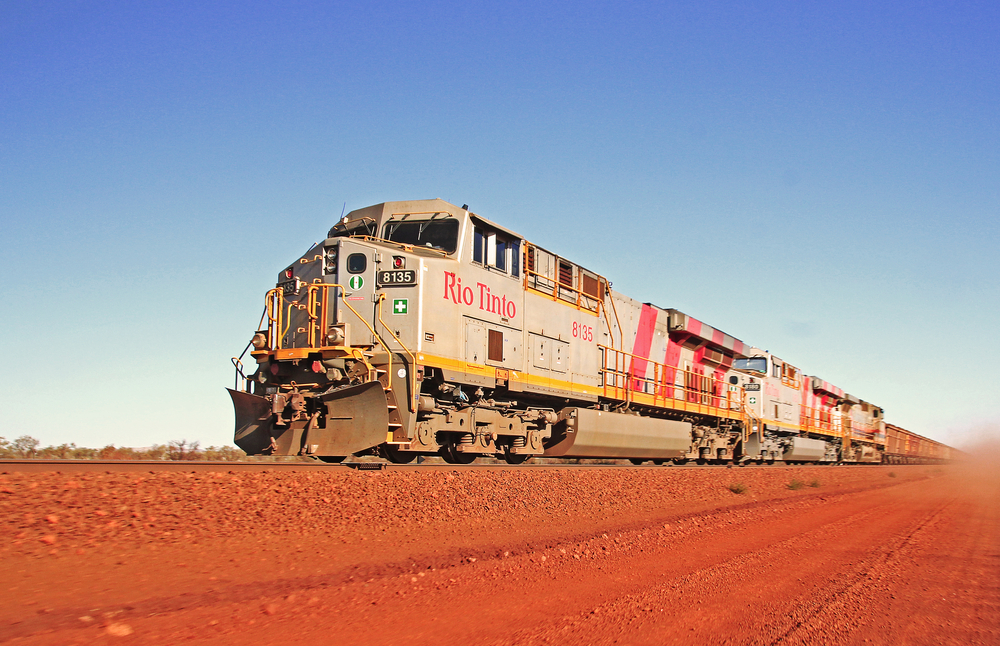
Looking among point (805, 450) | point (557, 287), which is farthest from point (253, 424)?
point (805, 450)

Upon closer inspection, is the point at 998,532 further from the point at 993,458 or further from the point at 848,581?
the point at 993,458

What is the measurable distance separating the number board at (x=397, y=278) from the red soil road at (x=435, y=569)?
268 centimetres

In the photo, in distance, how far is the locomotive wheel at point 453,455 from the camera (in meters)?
10.9

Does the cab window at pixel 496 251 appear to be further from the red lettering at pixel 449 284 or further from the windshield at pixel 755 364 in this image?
the windshield at pixel 755 364

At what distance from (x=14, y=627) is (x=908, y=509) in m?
12.9

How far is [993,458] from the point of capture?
197 ft

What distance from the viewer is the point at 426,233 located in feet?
35.2

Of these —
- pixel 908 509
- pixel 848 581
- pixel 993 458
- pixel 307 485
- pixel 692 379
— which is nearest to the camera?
pixel 848 581

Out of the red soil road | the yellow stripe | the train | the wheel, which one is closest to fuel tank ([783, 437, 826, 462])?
the yellow stripe

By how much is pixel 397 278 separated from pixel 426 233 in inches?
48.2

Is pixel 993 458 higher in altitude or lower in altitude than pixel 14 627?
lower

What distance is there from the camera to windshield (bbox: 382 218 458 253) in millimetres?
10555


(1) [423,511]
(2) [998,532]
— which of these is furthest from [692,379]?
(1) [423,511]

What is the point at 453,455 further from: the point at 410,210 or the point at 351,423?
the point at 410,210
